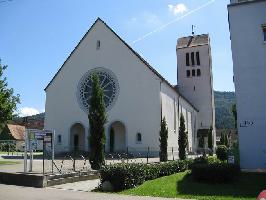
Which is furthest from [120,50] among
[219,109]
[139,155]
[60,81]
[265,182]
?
[219,109]

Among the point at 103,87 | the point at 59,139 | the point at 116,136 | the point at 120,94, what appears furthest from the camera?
the point at 59,139

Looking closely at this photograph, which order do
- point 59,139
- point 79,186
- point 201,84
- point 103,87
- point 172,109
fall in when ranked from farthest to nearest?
1. point 201,84
2. point 172,109
3. point 59,139
4. point 103,87
5. point 79,186

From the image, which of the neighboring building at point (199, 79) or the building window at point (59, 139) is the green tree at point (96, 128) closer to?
the building window at point (59, 139)

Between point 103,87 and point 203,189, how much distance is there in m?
30.8

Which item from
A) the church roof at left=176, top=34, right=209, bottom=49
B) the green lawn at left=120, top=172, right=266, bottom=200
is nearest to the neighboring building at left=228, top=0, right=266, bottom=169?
the green lawn at left=120, top=172, right=266, bottom=200

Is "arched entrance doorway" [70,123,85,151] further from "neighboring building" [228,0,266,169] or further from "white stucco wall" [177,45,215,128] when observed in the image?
"neighboring building" [228,0,266,169]

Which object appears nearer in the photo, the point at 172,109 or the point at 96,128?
the point at 96,128

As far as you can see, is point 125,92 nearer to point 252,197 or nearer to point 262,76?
point 262,76

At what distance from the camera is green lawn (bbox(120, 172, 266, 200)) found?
13296 millimetres

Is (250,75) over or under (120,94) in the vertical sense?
under

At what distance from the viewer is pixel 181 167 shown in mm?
22984

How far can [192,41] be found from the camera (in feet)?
217

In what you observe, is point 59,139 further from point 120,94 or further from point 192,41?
point 192,41

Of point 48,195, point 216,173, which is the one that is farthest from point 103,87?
point 48,195
